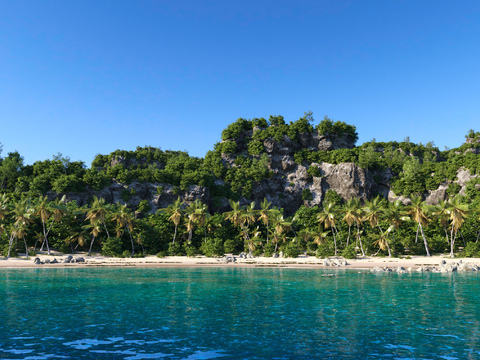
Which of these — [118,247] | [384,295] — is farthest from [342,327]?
[118,247]

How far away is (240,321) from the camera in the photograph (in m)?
20.2

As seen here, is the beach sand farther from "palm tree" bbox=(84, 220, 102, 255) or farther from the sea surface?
the sea surface

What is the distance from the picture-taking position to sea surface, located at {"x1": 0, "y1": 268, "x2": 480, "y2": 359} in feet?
48.9

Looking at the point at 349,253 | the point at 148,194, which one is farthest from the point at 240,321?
the point at 148,194

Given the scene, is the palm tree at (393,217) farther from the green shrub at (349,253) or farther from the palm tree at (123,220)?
the palm tree at (123,220)

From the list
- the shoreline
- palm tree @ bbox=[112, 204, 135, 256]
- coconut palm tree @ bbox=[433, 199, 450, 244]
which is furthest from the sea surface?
A: palm tree @ bbox=[112, 204, 135, 256]

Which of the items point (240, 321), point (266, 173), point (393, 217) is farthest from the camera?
point (266, 173)

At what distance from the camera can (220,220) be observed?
7938cm

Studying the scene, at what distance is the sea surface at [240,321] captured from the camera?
1489 cm

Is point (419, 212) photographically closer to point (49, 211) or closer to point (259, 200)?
point (259, 200)

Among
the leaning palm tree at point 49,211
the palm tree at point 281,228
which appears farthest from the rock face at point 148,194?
the palm tree at point 281,228

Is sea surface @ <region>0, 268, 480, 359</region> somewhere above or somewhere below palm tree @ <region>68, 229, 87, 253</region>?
below

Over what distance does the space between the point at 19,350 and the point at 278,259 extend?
54957 millimetres

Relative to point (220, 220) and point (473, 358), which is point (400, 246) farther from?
point (473, 358)
